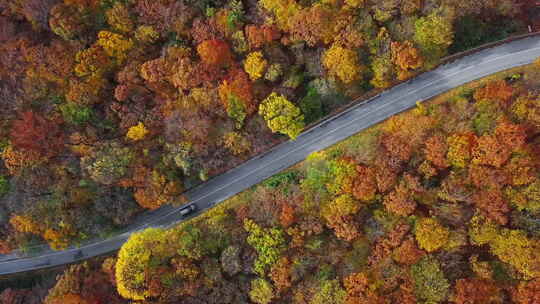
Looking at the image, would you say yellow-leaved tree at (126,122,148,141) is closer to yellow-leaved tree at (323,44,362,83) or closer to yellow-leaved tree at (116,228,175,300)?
yellow-leaved tree at (116,228,175,300)

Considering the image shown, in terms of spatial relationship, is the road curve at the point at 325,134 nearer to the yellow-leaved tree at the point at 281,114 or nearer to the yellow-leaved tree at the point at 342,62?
the yellow-leaved tree at the point at 281,114

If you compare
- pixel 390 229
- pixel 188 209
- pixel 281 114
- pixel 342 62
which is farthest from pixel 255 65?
pixel 390 229

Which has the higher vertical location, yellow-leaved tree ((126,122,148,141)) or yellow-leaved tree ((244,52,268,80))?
yellow-leaved tree ((244,52,268,80))

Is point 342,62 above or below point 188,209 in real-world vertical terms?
above

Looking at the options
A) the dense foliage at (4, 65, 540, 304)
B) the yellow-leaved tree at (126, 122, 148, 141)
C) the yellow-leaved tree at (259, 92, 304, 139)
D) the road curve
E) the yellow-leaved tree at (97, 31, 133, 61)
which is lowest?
the dense foliage at (4, 65, 540, 304)

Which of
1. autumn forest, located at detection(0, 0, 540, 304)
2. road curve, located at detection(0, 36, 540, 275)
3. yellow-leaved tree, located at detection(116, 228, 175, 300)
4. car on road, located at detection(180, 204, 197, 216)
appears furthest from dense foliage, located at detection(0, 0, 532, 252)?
yellow-leaved tree, located at detection(116, 228, 175, 300)

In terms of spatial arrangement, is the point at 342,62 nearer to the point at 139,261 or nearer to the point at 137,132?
the point at 137,132
